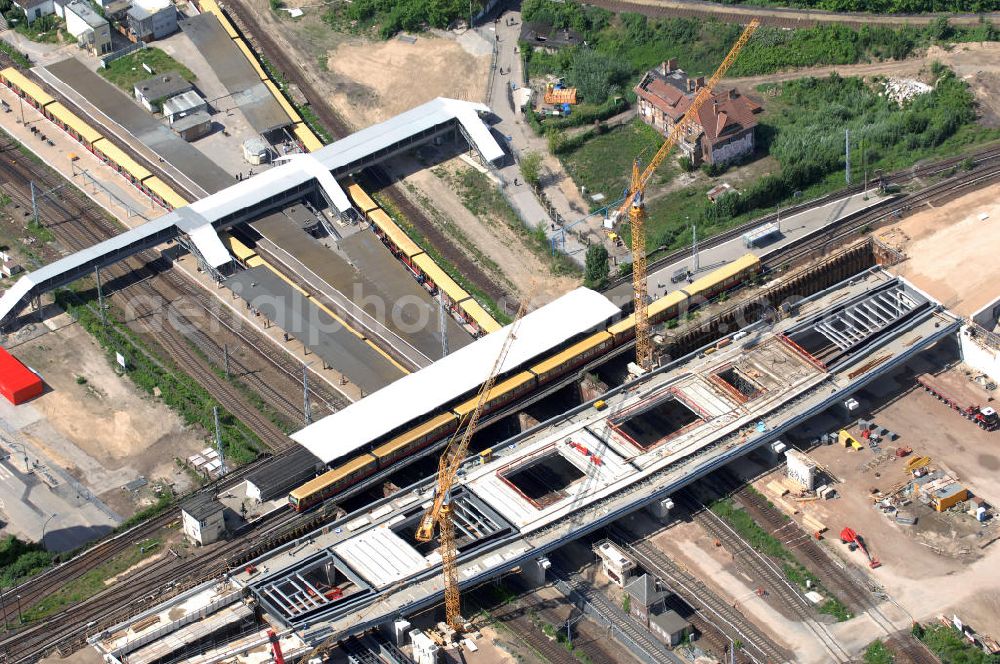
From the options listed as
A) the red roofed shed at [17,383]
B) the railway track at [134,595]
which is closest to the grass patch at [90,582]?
the railway track at [134,595]

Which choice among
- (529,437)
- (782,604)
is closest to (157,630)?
(529,437)

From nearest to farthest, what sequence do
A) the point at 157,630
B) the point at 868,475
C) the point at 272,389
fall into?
the point at 157,630 → the point at 868,475 → the point at 272,389

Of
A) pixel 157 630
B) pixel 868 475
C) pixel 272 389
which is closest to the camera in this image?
pixel 157 630

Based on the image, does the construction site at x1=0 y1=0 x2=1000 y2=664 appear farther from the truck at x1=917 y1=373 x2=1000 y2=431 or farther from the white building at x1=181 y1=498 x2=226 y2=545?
the truck at x1=917 y1=373 x2=1000 y2=431

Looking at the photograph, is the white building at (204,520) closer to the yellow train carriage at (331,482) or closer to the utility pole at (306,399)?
the yellow train carriage at (331,482)

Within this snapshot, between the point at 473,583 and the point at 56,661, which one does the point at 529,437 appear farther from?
the point at 56,661

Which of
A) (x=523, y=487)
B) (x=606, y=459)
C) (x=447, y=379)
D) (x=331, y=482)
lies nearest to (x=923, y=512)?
(x=606, y=459)

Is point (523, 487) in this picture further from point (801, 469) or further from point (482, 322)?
point (801, 469)
